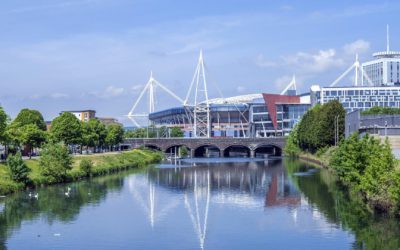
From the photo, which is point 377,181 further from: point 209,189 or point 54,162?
point 54,162

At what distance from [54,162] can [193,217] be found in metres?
18.1

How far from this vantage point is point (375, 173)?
3022 centimetres

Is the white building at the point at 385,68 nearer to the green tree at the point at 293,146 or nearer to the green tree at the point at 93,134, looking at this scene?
the green tree at the point at 293,146

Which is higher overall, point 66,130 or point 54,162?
point 66,130

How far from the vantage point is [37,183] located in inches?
1802

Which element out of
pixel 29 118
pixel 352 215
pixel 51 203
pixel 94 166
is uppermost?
pixel 29 118

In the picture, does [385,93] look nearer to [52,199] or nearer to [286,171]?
[286,171]

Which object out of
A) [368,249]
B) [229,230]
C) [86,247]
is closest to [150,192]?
[229,230]

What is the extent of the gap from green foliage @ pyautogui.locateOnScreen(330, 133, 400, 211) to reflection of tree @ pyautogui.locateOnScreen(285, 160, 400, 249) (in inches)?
30.1

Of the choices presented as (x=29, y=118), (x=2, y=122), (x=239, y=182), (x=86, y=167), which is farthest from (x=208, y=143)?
(x=2, y=122)

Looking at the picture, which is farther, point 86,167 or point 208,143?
point 208,143

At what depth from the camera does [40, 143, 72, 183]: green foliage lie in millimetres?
47969

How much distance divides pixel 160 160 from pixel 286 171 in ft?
91.6

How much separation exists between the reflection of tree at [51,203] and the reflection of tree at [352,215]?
1307 cm
